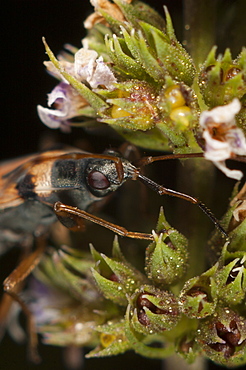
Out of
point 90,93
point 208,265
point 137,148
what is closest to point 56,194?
point 137,148

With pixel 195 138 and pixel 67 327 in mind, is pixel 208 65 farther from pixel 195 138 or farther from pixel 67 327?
pixel 67 327

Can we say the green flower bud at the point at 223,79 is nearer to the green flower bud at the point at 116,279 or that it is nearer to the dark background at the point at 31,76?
the green flower bud at the point at 116,279

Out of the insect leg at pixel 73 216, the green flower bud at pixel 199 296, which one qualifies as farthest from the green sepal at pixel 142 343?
the insect leg at pixel 73 216

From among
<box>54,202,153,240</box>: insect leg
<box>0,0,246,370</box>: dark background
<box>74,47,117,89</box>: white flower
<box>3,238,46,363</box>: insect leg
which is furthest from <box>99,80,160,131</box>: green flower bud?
<box>3,238,46,363</box>: insect leg

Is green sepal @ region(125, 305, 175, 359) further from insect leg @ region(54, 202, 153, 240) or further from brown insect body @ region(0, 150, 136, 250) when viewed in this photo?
brown insect body @ region(0, 150, 136, 250)

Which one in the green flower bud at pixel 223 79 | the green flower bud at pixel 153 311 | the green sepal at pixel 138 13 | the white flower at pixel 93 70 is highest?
the green sepal at pixel 138 13

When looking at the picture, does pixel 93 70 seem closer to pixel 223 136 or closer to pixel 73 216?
pixel 223 136

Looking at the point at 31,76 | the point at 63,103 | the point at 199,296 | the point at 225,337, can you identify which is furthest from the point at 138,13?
the point at 31,76
